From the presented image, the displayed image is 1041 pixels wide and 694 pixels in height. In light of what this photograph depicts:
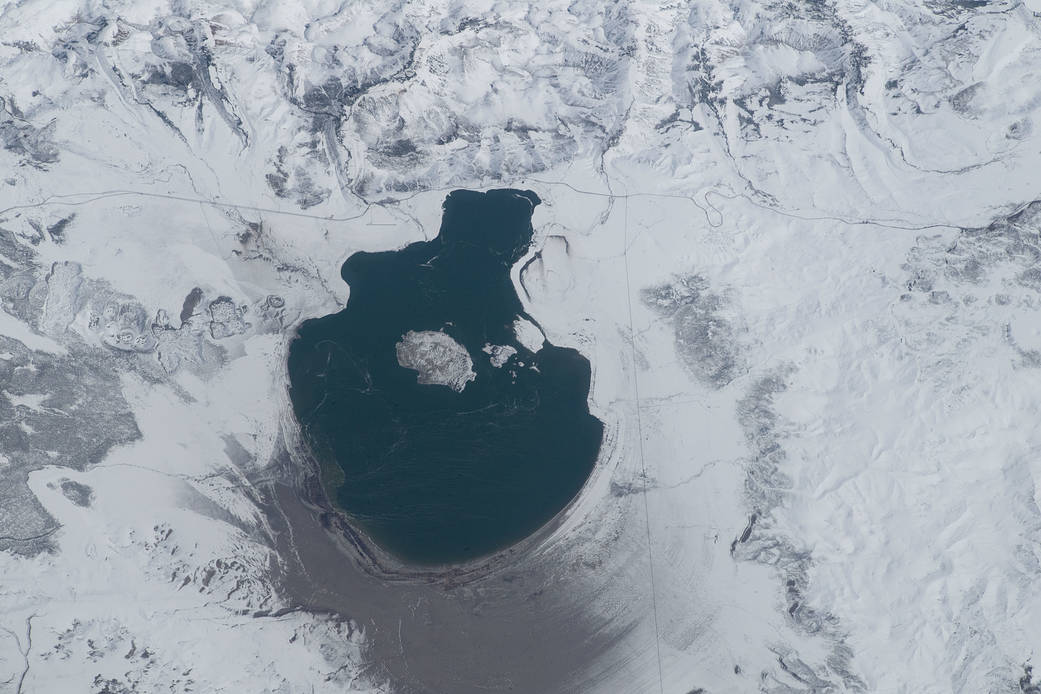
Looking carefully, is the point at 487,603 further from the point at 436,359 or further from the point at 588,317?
the point at 588,317

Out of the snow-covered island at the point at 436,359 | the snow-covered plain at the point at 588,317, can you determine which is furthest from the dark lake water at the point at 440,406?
the snow-covered plain at the point at 588,317

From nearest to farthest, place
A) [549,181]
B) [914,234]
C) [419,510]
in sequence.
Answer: [419,510]
[914,234]
[549,181]

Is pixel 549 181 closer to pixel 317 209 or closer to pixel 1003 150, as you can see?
pixel 317 209

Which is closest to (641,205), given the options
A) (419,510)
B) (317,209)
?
(317,209)

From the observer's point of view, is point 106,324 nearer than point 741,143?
Yes

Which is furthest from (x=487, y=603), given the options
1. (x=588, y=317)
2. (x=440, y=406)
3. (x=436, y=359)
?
(x=588, y=317)

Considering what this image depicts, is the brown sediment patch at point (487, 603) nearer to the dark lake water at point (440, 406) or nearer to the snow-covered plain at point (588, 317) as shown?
the snow-covered plain at point (588, 317)

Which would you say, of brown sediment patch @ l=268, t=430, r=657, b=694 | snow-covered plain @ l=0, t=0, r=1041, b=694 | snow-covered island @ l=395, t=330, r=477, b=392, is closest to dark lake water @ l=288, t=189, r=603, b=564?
snow-covered island @ l=395, t=330, r=477, b=392

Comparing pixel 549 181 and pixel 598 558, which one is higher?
pixel 549 181
